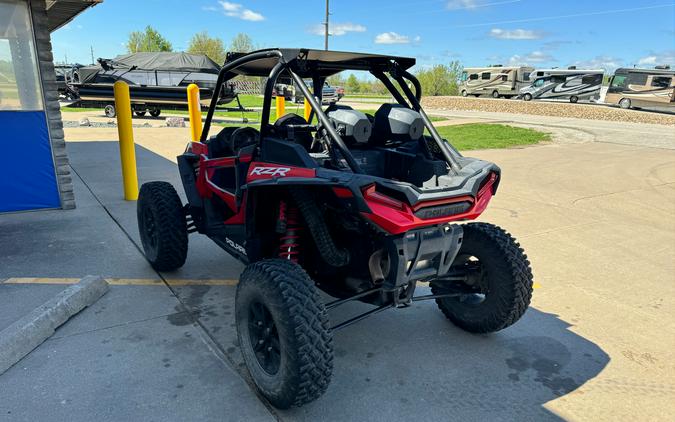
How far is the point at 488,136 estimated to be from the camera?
15641mm

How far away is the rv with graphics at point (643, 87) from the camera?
89.4 feet

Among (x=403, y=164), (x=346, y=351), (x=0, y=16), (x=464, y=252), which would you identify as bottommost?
(x=346, y=351)

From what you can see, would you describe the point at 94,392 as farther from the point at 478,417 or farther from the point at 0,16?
the point at 0,16

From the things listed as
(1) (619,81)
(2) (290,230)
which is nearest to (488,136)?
(2) (290,230)

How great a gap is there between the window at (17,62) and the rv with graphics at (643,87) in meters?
31.5

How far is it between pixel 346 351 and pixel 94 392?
4.98ft

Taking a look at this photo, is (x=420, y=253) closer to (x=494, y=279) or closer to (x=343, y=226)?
(x=343, y=226)

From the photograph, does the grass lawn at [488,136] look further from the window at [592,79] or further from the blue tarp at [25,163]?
the window at [592,79]

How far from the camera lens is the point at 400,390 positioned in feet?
8.99

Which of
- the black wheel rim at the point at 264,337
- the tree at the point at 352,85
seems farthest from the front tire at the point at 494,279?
the tree at the point at 352,85

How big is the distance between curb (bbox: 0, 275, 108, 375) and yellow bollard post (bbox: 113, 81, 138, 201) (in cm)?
329

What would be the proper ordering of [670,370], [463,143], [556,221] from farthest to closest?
[463,143]
[556,221]
[670,370]

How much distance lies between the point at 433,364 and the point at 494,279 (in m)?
0.69

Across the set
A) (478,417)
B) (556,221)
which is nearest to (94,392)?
(478,417)
